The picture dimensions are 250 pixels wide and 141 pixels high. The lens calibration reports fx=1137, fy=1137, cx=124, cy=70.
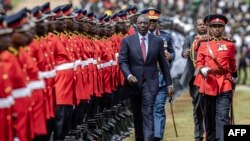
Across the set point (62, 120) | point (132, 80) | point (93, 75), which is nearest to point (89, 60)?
point (93, 75)

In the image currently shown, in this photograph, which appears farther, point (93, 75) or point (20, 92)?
point (93, 75)

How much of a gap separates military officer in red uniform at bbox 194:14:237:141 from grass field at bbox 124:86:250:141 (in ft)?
10.4

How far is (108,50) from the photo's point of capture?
20.8m

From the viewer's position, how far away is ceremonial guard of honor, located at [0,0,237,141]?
13656 millimetres

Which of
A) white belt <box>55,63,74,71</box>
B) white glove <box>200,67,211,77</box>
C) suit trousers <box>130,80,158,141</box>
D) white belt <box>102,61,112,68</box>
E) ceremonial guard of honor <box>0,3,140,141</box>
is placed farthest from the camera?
white belt <box>102,61,112,68</box>

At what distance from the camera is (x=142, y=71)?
18234mm

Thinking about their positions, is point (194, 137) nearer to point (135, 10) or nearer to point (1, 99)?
point (135, 10)

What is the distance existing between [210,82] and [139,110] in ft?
4.09

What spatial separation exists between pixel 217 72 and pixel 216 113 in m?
0.66

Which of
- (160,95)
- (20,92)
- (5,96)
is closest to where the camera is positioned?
(5,96)

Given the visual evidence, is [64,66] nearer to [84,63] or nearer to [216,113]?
[84,63]

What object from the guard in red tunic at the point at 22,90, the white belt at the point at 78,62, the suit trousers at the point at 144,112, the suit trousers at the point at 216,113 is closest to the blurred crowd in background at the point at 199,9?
the suit trousers at the point at 216,113

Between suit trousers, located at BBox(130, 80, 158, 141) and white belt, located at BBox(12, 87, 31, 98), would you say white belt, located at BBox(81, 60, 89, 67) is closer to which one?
suit trousers, located at BBox(130, 80, 158, 141)

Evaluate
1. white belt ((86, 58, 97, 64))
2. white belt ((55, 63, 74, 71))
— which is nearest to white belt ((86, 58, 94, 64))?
white belt ((86, 58, 97, 64))
